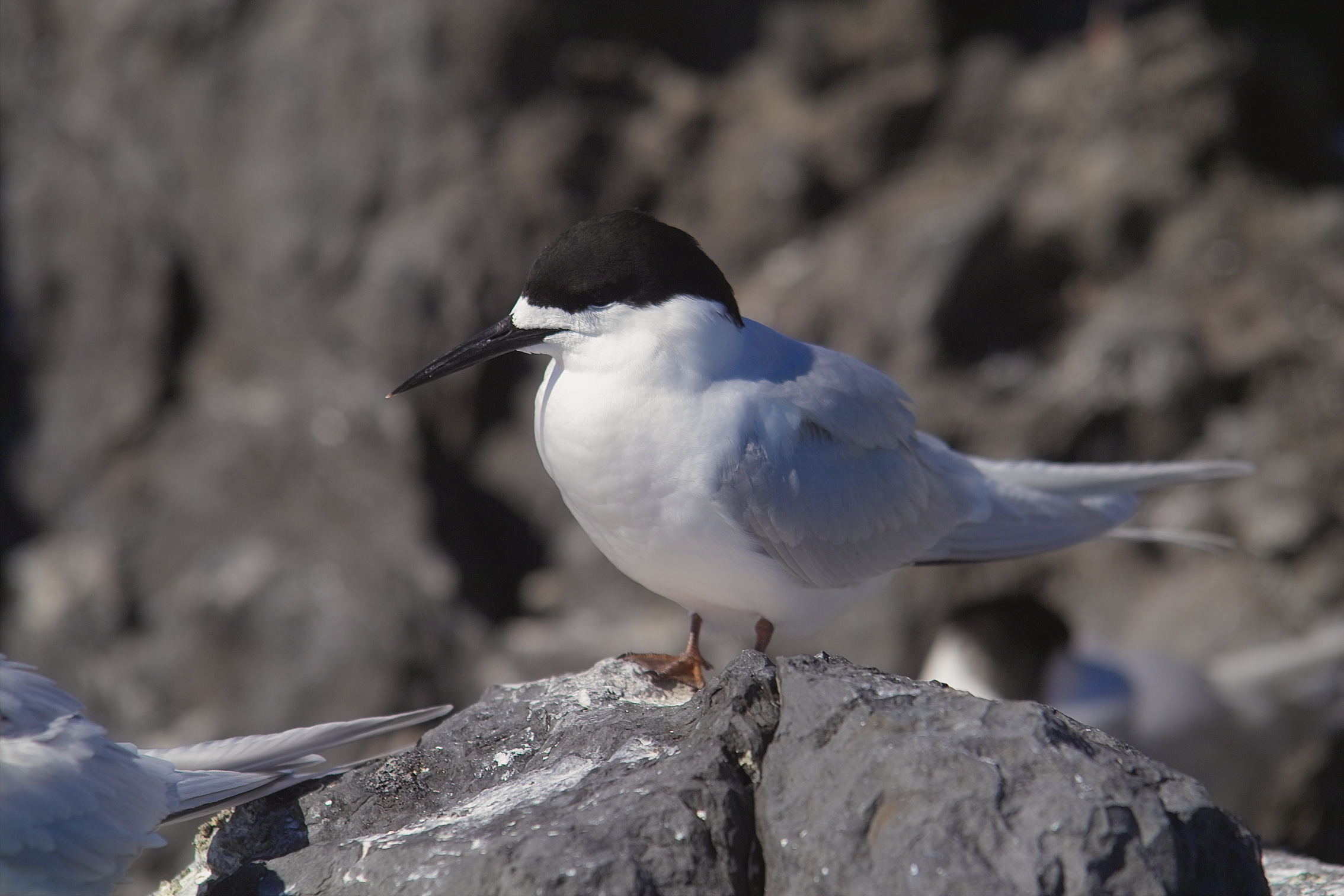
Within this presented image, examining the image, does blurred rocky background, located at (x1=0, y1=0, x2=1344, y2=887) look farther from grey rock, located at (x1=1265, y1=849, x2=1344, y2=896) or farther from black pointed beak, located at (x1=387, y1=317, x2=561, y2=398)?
black pointed beak, located at (x1=387, y1=317, x2=561, y2=398)

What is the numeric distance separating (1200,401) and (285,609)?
17.4 ft

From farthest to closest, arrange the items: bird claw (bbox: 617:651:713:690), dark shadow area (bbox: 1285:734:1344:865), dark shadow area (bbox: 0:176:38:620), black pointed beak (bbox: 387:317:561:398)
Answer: dark shadow area (bbox: 0:176:38:620), dark shadow area (bbox: 1285:734:1344:865), bird claw (bbox: 617:651:713:690), black pointed beak (bbox: 387:317:561:398)

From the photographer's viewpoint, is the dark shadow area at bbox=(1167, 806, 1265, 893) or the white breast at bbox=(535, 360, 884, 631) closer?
the dark shadow area at bbox=(1167, 806, 1265, 893)

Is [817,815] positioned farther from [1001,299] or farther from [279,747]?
[1001,299]

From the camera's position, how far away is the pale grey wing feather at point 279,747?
273 cm

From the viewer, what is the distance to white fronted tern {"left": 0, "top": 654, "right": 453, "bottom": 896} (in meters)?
2.41

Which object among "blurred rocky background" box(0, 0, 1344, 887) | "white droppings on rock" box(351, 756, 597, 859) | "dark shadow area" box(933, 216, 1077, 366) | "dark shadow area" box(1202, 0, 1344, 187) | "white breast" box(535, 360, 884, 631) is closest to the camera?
"white droppings on rock" box(351, 756, 597, 859)

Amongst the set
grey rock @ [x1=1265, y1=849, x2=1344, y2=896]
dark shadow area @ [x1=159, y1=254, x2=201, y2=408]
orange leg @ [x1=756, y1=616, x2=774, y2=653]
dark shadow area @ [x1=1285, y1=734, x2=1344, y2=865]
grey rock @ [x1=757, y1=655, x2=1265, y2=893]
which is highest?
dark shadow area @ [x1=159, y1=254, x2=201, y2=408]

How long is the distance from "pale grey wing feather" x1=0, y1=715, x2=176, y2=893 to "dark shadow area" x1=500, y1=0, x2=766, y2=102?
614 centimetres

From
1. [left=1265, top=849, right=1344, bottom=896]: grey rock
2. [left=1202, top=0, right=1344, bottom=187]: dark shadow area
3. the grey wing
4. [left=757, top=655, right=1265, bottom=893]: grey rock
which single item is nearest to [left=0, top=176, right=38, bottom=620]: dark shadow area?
the grey wing

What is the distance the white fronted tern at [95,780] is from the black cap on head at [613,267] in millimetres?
1057

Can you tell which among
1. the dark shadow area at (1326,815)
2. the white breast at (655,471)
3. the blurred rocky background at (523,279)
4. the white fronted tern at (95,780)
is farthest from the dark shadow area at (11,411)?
the dark shadow area at (1326,815)

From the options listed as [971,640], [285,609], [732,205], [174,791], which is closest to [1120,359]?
[971,640]

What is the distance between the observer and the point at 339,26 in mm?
7824
